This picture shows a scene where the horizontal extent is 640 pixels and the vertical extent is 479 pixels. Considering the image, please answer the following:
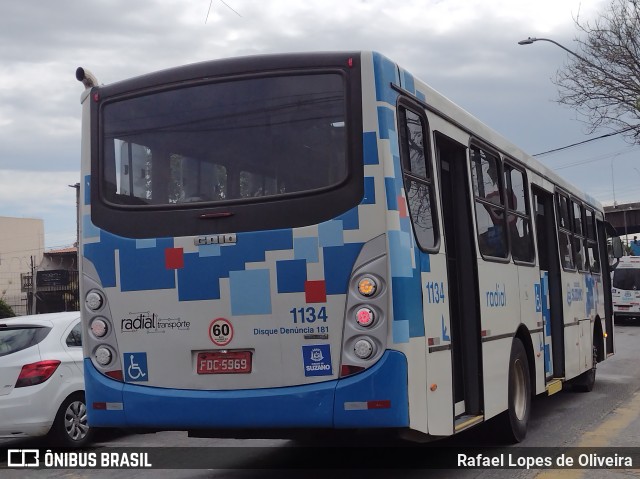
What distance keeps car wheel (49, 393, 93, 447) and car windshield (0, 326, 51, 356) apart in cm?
71

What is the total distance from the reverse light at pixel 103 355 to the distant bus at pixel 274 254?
0.01 m

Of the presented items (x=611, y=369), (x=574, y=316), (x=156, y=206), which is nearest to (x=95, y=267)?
(x=156, y=206)

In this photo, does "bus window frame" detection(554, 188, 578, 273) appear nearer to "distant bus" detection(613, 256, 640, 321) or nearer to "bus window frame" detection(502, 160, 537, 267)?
"bus window frame" detection(502, 160, 537, 267)

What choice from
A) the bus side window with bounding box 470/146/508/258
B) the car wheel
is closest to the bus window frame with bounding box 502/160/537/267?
the bus side window with bounding box 470/146/508/258

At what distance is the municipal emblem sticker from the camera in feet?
18.8

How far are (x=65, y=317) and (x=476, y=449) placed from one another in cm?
474

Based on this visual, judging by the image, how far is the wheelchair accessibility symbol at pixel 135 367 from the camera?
20.5 ft

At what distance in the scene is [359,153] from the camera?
19.1 ft

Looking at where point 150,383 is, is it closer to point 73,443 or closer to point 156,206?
point 156,206

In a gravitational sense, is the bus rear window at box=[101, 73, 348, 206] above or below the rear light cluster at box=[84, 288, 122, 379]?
above

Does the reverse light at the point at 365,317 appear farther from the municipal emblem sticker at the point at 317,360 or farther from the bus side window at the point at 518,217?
the bus side window at the point at 518,217

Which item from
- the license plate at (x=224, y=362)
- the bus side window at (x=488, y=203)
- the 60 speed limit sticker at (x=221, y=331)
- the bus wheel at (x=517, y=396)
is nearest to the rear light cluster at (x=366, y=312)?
the license plate at (x=224, y=362)

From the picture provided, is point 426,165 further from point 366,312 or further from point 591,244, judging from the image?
point 591,244

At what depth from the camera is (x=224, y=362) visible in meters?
6.01
